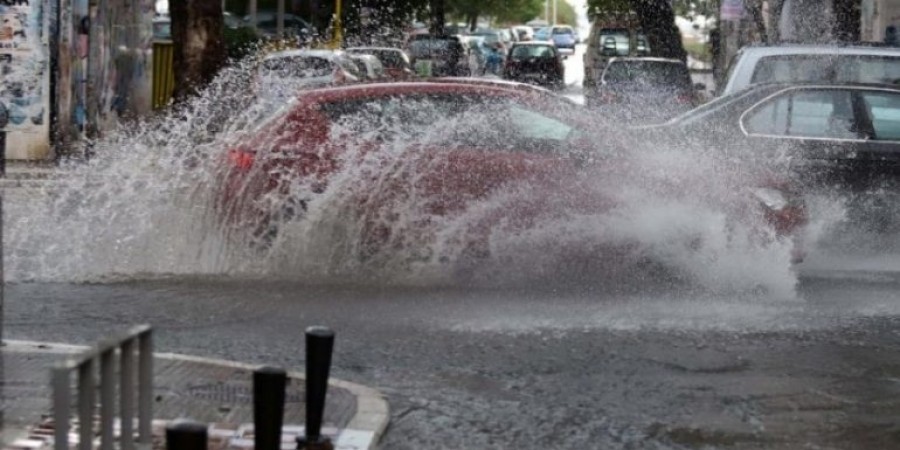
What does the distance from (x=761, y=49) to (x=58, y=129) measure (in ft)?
30.3

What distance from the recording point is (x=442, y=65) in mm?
42781

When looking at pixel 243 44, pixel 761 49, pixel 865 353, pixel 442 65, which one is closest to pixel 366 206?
pixel 865 353

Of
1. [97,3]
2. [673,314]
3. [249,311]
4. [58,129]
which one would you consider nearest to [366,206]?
[249,311]

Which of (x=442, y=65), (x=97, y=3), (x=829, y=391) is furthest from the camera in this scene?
(x=442, y=65)

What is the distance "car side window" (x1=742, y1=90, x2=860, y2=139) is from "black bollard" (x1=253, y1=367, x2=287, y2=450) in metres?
8.28

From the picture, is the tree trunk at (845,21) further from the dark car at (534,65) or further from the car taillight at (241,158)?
the car taillight at (241,158)

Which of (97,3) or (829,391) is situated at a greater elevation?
(97,3)

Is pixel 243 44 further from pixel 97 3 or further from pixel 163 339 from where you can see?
pixel 163 339

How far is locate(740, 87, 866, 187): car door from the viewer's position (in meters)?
13.3

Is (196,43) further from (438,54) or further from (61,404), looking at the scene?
(438,54)

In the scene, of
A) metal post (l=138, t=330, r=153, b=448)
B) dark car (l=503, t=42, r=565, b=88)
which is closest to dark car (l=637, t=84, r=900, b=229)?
metal post (l=138, t=330, r=153, b=448)

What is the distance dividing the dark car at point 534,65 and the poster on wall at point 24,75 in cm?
2632

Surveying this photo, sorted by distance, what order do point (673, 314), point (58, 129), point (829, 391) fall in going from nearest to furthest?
1. point (829, 391)
2. point (673, 314)
3. point (58, 129)

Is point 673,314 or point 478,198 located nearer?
point 673,314
